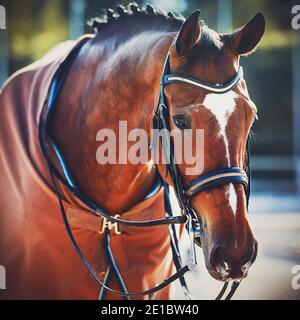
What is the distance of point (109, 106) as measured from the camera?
128 cm

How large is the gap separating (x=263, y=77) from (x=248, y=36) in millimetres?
2655

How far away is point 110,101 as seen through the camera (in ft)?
4.20

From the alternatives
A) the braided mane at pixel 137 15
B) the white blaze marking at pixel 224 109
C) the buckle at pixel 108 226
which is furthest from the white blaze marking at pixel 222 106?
the buckle at pixel 108 226

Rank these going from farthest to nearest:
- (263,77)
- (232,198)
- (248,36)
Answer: (263,77) → (248,36) → (232,198)

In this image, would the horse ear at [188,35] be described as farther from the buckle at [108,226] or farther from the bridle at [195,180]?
the buckle at [108,226]

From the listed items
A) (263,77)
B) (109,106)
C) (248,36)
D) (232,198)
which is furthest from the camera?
(263,77)

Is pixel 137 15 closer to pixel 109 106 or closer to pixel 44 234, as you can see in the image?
pixel 109 106

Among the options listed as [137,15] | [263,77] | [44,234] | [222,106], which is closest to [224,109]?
[222,106]

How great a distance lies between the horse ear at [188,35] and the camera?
108cm

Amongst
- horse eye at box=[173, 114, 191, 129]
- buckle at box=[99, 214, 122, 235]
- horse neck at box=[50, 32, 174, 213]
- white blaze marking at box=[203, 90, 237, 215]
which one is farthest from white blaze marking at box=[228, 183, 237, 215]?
buckle at box=[99, 214, 122, 235]

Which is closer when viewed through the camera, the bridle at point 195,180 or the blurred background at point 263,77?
the bridle at point 195,180

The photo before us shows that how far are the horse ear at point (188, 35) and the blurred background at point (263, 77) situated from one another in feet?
1.71
